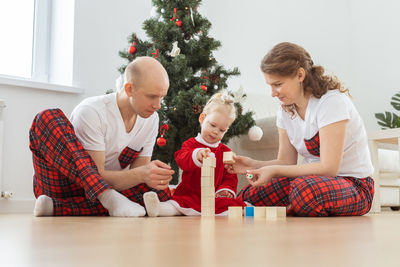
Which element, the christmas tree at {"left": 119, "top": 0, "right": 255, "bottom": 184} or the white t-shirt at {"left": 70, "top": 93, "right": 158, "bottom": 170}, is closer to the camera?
the white t-shirt at {"left": 70, "top": 93, "right": 158, "bottom": 170}

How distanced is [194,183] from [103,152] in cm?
48

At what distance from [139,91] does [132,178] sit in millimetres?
331

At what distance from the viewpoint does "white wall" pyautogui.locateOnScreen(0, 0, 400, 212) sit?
9.22 ft

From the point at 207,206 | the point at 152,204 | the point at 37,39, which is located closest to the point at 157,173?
the point at 152,204

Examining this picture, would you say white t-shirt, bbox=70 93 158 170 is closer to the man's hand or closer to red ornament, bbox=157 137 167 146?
the man's hand

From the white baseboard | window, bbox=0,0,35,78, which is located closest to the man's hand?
the white baseboard

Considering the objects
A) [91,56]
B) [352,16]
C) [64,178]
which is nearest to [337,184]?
[64,178]

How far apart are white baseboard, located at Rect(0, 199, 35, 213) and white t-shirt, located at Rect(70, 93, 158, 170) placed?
130 centimetres

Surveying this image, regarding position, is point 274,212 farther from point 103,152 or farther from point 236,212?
point 103,152

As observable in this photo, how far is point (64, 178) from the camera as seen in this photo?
1.60 metres

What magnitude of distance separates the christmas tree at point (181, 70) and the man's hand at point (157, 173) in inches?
33.7

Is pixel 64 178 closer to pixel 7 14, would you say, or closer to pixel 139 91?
pixel 139 91

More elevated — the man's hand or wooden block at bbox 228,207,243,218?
the man's hand

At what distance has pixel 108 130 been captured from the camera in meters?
1.62
